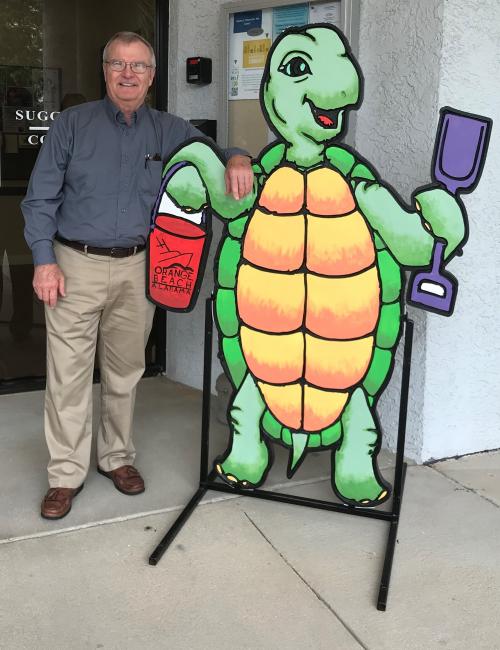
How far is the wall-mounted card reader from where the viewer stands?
3.95m

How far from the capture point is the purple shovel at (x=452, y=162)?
237 cm

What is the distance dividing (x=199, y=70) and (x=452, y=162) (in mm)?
1979

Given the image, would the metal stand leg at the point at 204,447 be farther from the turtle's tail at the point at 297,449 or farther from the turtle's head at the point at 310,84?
the turtle's head at the point at 310,84

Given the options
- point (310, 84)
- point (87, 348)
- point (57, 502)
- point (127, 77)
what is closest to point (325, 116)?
point (310, 84)

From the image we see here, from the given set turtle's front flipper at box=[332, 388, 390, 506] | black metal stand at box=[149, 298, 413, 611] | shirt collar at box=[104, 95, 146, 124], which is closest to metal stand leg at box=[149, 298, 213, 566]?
black metal stand at box=[149, 298, 413, 611]

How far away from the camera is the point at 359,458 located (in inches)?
108

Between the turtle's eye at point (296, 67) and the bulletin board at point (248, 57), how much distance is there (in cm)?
93

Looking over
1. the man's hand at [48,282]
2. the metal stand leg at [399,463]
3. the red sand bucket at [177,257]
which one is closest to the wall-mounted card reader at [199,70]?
the red sand bucket at [177,257]

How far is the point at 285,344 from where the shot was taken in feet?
9.02

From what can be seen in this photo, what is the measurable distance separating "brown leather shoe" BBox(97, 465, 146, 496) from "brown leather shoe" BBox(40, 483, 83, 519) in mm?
203

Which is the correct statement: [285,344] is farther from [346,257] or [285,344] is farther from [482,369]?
[482,369]

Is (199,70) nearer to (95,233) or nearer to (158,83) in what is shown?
(158,83)

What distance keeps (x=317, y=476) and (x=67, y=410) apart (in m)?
1.11

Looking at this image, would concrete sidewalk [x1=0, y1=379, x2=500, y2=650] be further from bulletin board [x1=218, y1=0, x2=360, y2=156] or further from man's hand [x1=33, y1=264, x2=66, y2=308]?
bulletin board [x1=218, y1=0, x2=360, y2=156]
